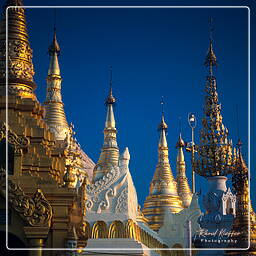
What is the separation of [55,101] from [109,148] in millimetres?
2544

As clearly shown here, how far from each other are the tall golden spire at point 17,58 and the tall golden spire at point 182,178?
649 inches

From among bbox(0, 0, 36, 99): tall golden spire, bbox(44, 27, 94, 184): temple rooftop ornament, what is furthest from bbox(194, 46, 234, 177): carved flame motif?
bbox(0, 0, 36, 99): tall golden spire

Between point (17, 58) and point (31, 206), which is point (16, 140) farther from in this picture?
point (17, 58)

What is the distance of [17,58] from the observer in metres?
12.9

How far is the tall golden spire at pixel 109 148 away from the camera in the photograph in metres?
21.9

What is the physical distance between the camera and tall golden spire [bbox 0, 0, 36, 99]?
12.7 metres

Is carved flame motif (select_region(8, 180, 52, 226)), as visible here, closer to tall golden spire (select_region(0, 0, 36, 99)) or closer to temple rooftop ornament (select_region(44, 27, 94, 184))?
tall golden spire (select_region(0, 0, 36, 99))

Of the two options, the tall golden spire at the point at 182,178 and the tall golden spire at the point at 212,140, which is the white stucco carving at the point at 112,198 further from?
the tall golden spire at the point at 182,178

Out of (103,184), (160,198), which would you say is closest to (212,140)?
(160,198)

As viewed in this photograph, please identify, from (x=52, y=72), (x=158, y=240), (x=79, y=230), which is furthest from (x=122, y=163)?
(x=79, y=230)

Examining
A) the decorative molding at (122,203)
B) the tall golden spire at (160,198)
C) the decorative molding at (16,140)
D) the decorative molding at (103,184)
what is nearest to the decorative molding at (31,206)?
the decorative molding at (16,140)

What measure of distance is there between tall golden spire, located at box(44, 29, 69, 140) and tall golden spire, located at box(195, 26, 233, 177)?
5.08 m

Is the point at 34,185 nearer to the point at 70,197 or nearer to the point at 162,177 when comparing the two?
the point at 70,197

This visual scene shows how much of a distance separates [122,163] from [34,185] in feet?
26.5
